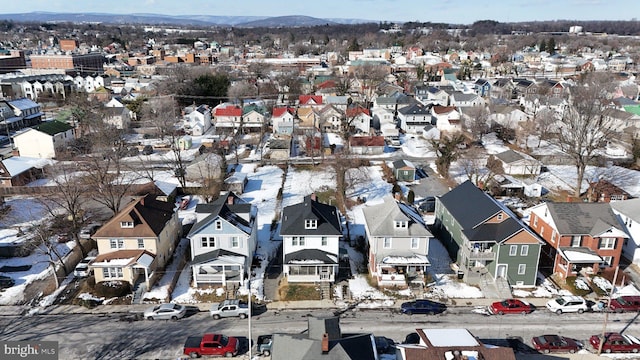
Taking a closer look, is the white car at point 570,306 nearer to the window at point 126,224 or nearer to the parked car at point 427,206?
the parked car at point 427,206

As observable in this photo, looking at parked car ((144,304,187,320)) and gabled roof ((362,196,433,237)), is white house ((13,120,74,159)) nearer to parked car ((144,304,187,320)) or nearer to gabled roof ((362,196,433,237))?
parked car ((144,304,187,320))

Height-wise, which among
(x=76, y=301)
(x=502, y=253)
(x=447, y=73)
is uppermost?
(x=447, y=73)

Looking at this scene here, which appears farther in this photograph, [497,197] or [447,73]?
[447,73]

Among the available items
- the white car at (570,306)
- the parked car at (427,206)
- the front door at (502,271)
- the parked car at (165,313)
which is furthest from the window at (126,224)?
the white car at (570,306)

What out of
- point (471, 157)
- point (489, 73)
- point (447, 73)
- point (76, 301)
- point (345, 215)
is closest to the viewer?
point (76, 301)

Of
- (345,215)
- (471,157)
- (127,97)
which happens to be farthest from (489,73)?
(345,215)

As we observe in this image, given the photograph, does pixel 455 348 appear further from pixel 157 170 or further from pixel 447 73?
pixel 447 73

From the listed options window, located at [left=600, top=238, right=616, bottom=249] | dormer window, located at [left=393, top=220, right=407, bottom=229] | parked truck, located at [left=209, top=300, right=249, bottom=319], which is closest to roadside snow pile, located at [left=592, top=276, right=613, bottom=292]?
window, located at [left=600, top=238, right=616, bottom=249]
